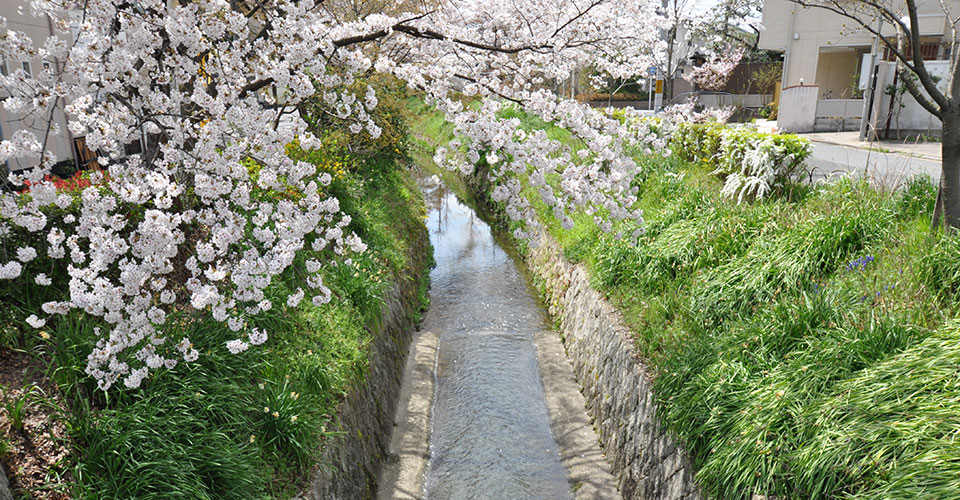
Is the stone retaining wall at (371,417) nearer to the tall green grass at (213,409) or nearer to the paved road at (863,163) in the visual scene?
the tall green grass at (213,409)

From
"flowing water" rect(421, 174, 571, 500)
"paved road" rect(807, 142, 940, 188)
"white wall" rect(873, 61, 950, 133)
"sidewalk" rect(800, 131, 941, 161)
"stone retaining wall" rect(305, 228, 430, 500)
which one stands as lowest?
"flowing water" rect(421, 174, 571, 500)

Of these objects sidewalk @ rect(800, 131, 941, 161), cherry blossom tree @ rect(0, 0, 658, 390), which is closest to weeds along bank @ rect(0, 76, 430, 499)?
cherry blossom tree @ rect(0, 0, 658, 390)

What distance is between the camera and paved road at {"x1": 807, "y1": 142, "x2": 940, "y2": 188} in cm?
744

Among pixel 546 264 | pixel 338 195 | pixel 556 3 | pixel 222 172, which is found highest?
pixel 556 3

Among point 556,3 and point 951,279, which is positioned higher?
point 556,3

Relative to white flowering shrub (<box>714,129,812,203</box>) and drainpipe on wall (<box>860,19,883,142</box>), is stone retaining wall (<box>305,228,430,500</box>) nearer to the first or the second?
white flowering shrub (<box>714,129,812,203</box>)

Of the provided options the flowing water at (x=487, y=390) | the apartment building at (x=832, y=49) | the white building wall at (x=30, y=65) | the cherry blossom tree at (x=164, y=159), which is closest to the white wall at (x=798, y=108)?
the apartment building at (x=832, y=49)

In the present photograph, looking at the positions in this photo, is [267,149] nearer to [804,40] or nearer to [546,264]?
[546,264]

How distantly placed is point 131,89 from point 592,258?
20.9 ft

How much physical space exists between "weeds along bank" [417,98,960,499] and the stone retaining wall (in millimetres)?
2875

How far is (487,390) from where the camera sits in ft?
25.5

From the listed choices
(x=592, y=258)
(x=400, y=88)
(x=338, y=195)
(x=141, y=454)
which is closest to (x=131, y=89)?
(x=141, y=454)

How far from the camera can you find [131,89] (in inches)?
174

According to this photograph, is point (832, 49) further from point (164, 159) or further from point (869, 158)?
point (164, 159)
